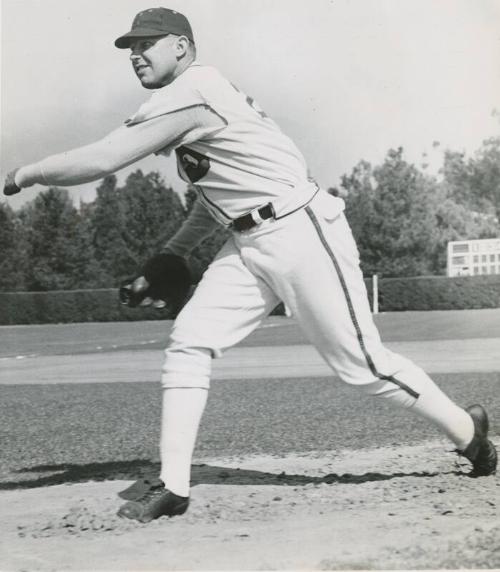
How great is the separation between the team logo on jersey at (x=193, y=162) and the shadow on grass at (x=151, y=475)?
126 cm

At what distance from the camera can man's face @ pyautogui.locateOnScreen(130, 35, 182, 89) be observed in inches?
130

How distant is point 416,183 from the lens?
32.6 m

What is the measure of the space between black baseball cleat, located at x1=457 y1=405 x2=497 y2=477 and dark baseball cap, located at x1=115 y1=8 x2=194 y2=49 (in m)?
1.81

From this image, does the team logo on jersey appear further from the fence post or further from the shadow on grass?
the fence post

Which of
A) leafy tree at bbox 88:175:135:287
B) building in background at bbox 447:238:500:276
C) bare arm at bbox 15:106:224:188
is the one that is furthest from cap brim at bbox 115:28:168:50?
leafy tree at bbox 88:175:135:287

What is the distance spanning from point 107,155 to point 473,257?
29.8 m

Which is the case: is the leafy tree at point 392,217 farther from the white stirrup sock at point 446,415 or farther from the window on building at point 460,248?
the white stirrup sock at point 446,415

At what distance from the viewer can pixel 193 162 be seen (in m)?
3.34

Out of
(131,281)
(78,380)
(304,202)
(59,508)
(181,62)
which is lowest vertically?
(78,380)

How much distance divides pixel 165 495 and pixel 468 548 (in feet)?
3.42

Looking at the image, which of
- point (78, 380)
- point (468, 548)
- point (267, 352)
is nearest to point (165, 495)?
point (468, 548)

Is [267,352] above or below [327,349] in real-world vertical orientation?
below

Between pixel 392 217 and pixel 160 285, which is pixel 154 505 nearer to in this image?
pixel 160 285

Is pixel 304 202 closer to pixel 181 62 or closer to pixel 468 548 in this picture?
pixel 181 62
